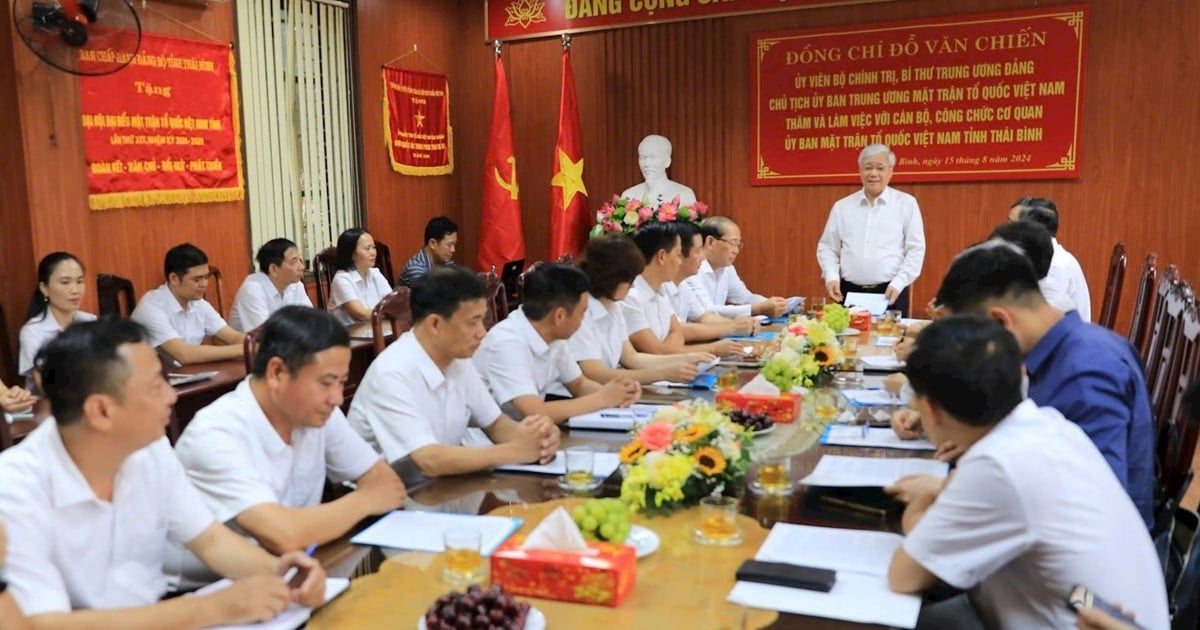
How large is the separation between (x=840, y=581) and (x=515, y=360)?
1.45m

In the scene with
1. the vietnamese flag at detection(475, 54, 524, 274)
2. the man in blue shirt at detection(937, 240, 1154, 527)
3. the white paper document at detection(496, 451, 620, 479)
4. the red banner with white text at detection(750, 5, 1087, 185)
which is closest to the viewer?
the man in blue shirt at detection(937, 240, 1154, 527)

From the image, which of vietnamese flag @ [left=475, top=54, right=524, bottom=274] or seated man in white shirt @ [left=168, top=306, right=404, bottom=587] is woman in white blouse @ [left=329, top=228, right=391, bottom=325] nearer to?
vietnamese flag @ [left=475, top=54, right=524, bottom=274]

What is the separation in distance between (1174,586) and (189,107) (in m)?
4.93

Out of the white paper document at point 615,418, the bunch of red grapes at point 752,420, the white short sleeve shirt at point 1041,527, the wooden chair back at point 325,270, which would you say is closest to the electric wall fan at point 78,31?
the wooden chair back at point 325,270

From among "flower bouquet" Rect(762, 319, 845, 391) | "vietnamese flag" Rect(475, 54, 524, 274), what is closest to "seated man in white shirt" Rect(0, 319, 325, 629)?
"flower bouquet" Rect(762, 319, 845, 391)

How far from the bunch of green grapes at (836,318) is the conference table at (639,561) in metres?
1.50

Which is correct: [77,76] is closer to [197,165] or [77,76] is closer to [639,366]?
[197,165]

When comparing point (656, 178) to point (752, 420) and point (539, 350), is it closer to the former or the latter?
point (539, 350)

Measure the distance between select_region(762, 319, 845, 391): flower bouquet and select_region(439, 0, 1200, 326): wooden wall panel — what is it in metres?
3.16

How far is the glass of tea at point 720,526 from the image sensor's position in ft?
5.64

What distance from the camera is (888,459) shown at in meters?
2.18

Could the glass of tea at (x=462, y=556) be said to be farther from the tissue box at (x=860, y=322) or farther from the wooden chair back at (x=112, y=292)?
the wooden chair back at (x=112, y=292)

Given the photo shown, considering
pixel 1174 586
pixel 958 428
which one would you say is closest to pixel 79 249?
pixel 958 428

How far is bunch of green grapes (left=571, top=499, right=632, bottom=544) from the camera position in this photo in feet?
5.33
